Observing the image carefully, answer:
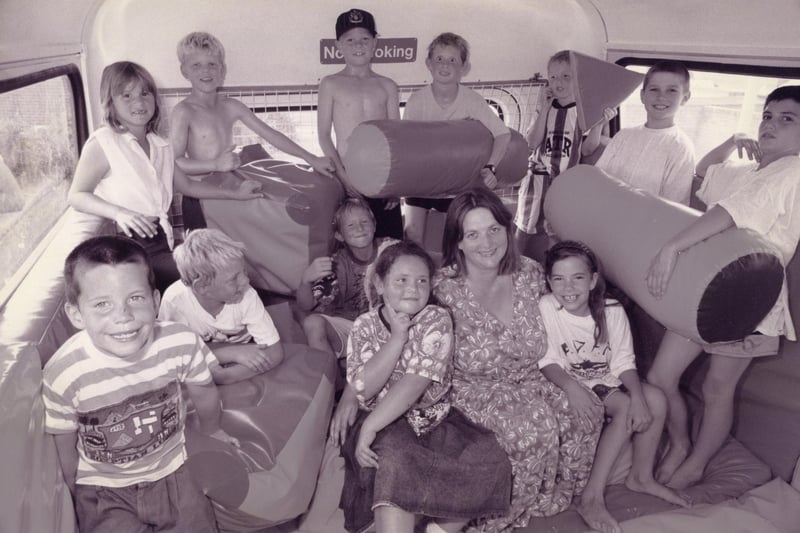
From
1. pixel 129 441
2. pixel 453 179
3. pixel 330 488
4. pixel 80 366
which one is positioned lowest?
pixel 330 488

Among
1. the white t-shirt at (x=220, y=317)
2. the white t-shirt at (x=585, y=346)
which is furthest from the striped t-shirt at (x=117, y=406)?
the white t-shirt at (x=585, y=346)

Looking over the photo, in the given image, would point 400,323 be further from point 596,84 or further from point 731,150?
point 596,84

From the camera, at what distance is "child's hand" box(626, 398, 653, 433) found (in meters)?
2.23

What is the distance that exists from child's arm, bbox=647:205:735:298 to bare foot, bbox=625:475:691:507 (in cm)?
75

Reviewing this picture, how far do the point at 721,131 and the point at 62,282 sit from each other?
14.7ft

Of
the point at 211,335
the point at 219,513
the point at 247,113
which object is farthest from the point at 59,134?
the point at 219,513

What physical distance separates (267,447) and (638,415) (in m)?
1.27

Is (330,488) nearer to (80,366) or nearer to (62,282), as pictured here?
(80,366)

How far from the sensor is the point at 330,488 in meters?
2.28

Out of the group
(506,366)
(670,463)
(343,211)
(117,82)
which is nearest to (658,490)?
(670,463)

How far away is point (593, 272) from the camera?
231cm

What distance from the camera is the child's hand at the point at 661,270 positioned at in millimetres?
2020

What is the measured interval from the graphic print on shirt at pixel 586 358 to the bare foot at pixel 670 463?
1.58 ft

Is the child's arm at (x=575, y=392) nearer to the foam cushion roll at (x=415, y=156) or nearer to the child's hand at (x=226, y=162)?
the foam cushion roll at (x=415, y=156)
